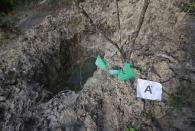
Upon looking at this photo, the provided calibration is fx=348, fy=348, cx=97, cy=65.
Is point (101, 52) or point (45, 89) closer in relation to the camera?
point (45, 89)

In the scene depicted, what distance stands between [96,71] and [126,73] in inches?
16.7

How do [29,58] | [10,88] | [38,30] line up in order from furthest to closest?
[38,30]
[29,58]
[10,88]

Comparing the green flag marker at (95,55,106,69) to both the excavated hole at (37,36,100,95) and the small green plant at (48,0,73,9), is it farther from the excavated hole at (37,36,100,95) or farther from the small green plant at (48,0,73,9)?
the small green plant at (48,0,73,9)

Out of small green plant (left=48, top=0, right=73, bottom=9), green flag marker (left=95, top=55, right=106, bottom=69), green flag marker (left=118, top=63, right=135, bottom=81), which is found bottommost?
green flag marker (left=118, top=63, right=135, bottom=81)

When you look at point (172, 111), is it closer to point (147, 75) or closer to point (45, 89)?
point (147, 75)

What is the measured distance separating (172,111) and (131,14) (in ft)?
3.80

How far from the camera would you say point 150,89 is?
101 inches

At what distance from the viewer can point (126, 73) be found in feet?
8.82

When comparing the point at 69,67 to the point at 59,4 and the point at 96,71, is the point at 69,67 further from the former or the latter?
the point at 59,4

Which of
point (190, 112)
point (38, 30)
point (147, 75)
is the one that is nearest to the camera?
point (190, 112)

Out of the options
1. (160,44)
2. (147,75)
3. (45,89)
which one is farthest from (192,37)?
(45,89)

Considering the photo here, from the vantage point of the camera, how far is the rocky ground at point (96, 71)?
8.63 feet

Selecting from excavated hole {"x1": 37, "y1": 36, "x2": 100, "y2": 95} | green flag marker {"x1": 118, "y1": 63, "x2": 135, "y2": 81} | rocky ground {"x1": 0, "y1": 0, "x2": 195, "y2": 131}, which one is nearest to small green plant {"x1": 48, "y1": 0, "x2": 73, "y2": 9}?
rocky ground {"x1": 0, "y1": 0, "x2": 195, "y2": 131}

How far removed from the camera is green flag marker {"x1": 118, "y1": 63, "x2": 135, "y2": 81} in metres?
2.67
